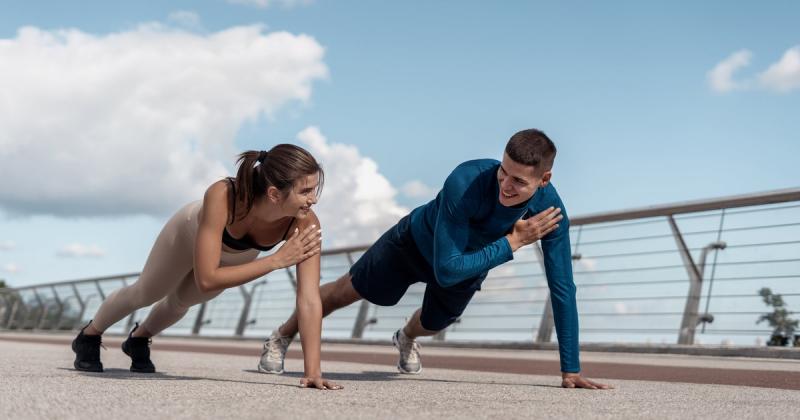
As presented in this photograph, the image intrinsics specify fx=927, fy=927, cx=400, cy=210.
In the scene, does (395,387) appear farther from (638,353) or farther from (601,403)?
(638,353)

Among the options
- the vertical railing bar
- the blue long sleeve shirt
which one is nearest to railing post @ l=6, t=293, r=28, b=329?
the vertical railing bar

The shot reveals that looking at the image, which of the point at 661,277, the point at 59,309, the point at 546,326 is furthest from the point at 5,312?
the point at 661,277

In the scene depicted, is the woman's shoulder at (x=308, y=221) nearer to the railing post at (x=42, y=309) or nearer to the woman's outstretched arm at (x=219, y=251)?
the woman's outstretched arm at (x=219, y=251)

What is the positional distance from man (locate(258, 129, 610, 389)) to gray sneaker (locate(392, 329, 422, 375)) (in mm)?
311

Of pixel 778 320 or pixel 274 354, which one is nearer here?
pixel 274 354

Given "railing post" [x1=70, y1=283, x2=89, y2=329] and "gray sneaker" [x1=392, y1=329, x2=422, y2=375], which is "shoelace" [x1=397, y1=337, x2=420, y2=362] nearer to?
"gray sneaker" [x1=392, y1=329, x2=422, y2=375]

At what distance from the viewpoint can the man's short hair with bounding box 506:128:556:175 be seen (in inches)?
153

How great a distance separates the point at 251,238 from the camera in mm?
4430

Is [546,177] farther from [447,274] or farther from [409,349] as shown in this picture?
[409,349]

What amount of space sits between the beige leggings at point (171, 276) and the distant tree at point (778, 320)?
5072mm

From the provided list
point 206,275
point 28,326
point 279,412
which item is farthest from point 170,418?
point 28,326

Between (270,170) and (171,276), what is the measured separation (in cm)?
94

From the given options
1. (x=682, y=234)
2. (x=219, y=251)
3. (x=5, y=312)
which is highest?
(x=682, y=234)

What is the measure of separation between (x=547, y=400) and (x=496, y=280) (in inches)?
264
